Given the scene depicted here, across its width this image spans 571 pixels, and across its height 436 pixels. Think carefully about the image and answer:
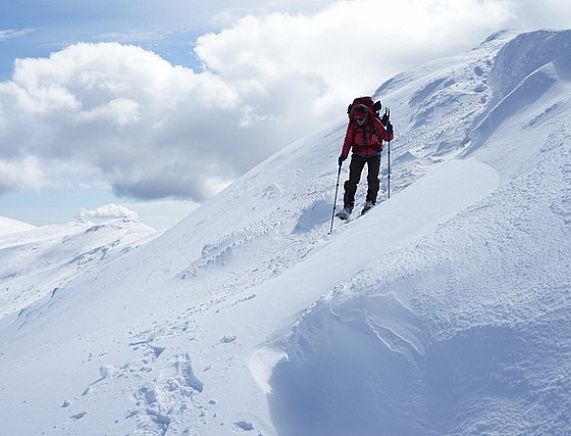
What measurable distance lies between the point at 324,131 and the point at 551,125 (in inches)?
565

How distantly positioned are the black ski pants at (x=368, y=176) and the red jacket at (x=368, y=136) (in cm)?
15

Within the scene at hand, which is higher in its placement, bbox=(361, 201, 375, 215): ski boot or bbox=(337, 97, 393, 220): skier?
bbox=(337, 97, 393, 220): skier

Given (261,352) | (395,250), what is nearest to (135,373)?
(261,352)

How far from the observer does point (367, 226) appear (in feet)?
32.2

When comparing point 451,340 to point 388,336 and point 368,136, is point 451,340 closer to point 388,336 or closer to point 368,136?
point 388,336

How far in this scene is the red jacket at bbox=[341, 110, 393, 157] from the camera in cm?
1219

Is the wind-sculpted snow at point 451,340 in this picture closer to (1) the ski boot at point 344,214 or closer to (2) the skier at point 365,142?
(2) the skier at point 365,142

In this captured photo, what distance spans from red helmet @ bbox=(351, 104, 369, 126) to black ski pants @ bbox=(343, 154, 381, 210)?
824mm

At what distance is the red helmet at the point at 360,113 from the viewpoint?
1205cm

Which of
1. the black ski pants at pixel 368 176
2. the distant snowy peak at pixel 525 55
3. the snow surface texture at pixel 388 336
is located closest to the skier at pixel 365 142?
the black ski pants at pixel 368 176

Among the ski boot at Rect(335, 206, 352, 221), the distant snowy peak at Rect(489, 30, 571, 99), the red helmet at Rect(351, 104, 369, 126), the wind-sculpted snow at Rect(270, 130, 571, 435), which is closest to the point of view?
the wind-sculpted snow at Rect(270, 130, 571, 435)

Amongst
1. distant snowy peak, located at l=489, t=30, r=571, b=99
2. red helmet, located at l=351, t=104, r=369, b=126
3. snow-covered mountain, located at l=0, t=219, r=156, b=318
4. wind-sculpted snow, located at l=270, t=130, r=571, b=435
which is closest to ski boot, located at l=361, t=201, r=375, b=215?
red helmet, located at l=351, t=104, r=369, b=126

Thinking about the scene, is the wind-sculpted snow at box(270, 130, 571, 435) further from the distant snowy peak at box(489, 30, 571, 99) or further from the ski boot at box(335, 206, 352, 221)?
the distant snowy peak at box(489, 30, 571, 99)

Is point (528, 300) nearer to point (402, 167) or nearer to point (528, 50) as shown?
point (402, 167)
